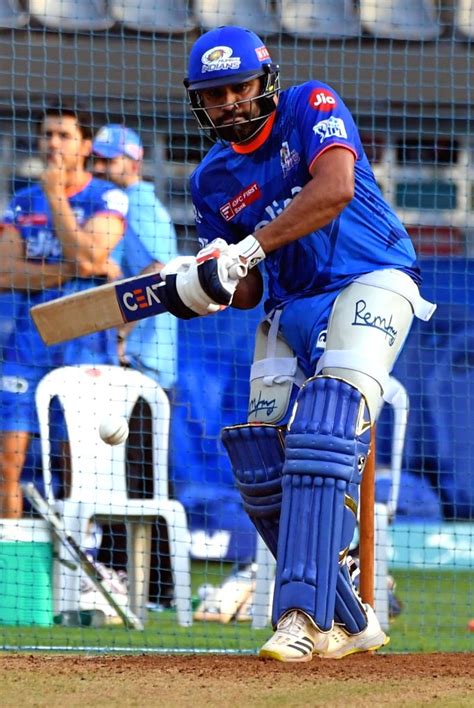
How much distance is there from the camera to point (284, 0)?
319 inches

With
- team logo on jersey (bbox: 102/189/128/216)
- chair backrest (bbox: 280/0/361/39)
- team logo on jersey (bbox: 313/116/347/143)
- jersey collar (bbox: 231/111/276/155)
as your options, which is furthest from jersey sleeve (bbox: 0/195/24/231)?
team logo on jersey (bbox: 313/116/347/143)

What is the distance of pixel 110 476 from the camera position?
6.73m

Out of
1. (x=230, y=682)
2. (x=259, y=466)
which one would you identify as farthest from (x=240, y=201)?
(x=230, y=682)

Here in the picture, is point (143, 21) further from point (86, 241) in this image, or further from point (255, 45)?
point (255, 45)

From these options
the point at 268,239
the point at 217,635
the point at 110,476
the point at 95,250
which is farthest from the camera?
the point at 95,250

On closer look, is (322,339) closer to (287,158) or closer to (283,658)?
(287,158)

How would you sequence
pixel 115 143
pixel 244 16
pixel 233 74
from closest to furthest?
pixel 233 74 → pixel 115 143 → pixel 244 16

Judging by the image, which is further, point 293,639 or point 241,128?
point 241,128

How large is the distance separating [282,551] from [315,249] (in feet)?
3.14

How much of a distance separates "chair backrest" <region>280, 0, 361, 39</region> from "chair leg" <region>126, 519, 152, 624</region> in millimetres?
3028

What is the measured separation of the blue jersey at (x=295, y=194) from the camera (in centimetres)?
419

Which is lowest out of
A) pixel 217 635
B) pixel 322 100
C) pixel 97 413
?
pixel 217 635

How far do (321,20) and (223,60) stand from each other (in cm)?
398

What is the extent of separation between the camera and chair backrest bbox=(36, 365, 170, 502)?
6672 mm
